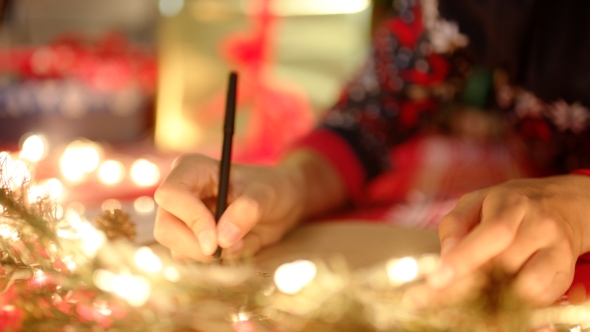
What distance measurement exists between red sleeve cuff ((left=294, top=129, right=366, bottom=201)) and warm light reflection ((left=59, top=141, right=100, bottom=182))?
0.26 metres

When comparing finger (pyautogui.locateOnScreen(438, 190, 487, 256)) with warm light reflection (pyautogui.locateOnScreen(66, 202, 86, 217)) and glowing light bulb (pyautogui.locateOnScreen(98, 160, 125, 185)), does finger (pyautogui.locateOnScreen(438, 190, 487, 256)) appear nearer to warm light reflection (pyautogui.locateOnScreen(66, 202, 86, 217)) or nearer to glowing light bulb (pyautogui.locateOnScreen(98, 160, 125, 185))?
warm light reflection (pyautogui.locateOnScreen(66, 202, 86, 217))

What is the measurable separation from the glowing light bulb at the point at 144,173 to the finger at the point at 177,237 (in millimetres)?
326

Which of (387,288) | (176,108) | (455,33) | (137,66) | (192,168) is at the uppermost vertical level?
(137,66)

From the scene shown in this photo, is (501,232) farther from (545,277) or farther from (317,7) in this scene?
(317,7)

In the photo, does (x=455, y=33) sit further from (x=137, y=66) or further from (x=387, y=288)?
(x=137, y=66)

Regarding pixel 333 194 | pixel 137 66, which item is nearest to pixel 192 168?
pixel 333 194

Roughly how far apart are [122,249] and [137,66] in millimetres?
926

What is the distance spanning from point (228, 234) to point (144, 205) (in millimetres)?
196

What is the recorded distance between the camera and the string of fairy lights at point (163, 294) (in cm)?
22

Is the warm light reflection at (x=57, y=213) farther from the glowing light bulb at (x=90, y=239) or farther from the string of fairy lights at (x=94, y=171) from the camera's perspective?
the string of fairy lights at (x=94, y=171)

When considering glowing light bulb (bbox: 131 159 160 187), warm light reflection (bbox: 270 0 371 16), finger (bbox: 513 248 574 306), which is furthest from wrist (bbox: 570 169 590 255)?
warm light reflection (bbox: 270 0 371 16)

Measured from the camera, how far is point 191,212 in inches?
12.5

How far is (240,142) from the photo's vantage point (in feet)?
3.43

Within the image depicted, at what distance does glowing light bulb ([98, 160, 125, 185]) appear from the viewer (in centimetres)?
65
